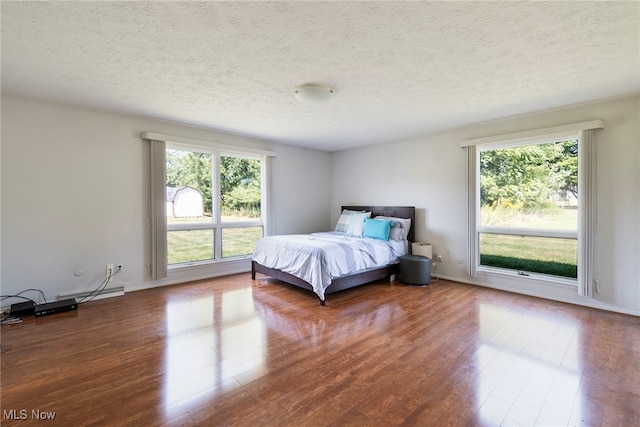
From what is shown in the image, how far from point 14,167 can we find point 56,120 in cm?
70

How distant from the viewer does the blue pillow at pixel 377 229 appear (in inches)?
178

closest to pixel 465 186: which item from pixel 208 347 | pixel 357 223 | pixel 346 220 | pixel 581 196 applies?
pixel 581 196

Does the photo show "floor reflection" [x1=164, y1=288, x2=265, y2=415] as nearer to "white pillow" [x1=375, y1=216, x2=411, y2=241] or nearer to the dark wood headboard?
"white pillow" [x1=375, y1=216, x2=411, y2=241]

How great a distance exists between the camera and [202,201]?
180 inches

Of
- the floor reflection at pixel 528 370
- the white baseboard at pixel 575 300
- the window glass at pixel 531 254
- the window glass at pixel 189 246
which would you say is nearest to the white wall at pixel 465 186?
the white baseboard at pixel 575 300

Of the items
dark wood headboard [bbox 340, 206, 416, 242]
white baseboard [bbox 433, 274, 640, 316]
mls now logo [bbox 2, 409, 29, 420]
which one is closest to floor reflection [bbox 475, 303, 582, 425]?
white baseboard [bbox 433, 274, 640, 316]

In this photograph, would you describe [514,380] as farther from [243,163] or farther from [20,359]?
[243,163]

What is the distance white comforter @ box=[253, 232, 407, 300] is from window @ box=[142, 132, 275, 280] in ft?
2.76

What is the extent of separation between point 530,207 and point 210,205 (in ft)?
15.8

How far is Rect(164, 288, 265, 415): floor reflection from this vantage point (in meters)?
1.82

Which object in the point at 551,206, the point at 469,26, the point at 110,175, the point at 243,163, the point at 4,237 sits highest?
the point at 469,26

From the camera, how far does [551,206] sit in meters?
3.64

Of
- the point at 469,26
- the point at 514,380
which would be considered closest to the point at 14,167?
the point at 469,26

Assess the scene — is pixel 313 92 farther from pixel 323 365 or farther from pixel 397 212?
pixel 397 212
